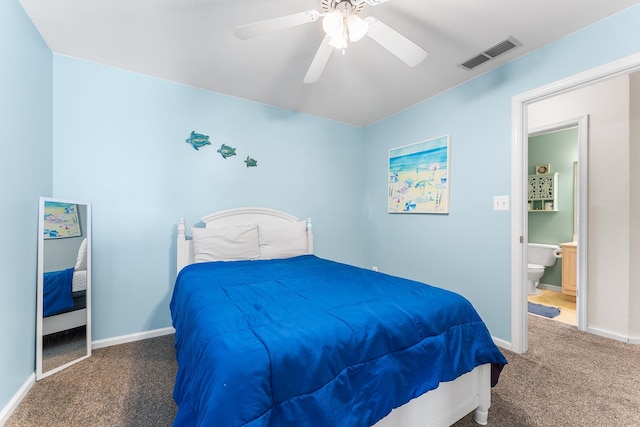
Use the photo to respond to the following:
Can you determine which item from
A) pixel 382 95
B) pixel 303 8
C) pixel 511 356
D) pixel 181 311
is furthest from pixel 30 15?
pixel 511 356

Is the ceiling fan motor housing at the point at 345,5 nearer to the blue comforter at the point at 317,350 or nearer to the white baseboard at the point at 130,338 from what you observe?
the blue comforter at the point at 317,350

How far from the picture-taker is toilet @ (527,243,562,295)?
3820 millimetres

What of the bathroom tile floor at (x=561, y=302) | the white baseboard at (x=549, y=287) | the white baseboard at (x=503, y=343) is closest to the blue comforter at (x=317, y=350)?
the white baseboard at (x=503, y=343)

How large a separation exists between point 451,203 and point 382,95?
52.1 inches

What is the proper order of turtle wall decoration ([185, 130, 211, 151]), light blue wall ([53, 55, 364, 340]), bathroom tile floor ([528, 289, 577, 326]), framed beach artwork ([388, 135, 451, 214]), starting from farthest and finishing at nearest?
bathroom tile floor ([528, 289, 577, 326]) → framed beach artwork ([388, 135, 451, 214]) → turtle wall decoration ([185, 130, 211, 151]) → light blue wall ([53, 55, 364, 340])

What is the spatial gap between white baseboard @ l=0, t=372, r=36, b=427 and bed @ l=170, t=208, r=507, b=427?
38.3 inches

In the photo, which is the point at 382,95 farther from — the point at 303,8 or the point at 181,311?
the point at 181,311

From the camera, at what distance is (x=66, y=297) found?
206 centimetres

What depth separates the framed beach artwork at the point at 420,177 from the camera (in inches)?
111

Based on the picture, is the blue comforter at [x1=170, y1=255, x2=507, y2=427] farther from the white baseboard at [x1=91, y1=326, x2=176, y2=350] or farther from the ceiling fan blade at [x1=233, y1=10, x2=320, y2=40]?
the ceiling fan blade at [x1=233, y1=10, x2=320, y2=40]

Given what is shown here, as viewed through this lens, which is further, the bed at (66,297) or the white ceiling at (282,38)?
the bed at (66,297)

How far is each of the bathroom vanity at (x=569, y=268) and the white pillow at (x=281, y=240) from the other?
3.55 metres

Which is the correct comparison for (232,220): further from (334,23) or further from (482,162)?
(482,162)

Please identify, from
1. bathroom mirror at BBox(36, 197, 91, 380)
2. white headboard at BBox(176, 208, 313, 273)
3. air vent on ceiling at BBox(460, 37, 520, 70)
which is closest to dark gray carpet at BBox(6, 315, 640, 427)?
bathroom mirror at BBox(36, 197, 91, 380)
